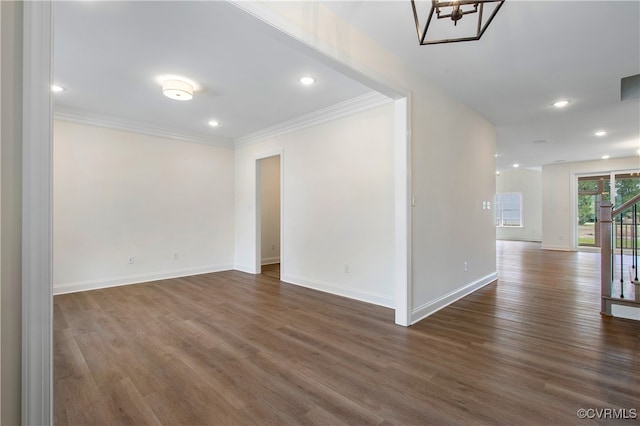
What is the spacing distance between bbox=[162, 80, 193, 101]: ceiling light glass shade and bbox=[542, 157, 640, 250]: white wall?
33.2 ft

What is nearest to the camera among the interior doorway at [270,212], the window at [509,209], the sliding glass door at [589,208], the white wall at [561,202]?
the interior doorway at [270,212]

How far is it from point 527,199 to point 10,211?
1433 cm

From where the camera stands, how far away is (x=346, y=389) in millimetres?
1959

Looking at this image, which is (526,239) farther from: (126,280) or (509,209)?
(126,280)

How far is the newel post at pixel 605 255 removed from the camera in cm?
329

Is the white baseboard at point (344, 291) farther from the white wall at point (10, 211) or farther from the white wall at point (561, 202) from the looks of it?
the white wall at point (561, 202)

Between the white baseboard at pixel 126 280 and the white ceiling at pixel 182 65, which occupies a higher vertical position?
the white ceiling at pixel 182 65

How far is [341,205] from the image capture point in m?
4.22

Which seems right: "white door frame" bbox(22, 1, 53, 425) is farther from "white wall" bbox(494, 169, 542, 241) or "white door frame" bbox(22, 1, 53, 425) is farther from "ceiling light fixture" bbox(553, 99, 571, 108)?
"white wall" bbox(494, 169, 542, 241)

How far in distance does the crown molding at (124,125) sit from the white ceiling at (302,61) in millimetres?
103

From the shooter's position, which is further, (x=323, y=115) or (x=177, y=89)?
(x=323, y=115)

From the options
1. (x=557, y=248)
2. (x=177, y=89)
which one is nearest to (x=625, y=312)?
(x=177, y=89)

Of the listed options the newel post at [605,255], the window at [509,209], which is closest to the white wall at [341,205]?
the newel post at [605,255]

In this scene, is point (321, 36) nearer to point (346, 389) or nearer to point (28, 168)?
point (28, 168)
